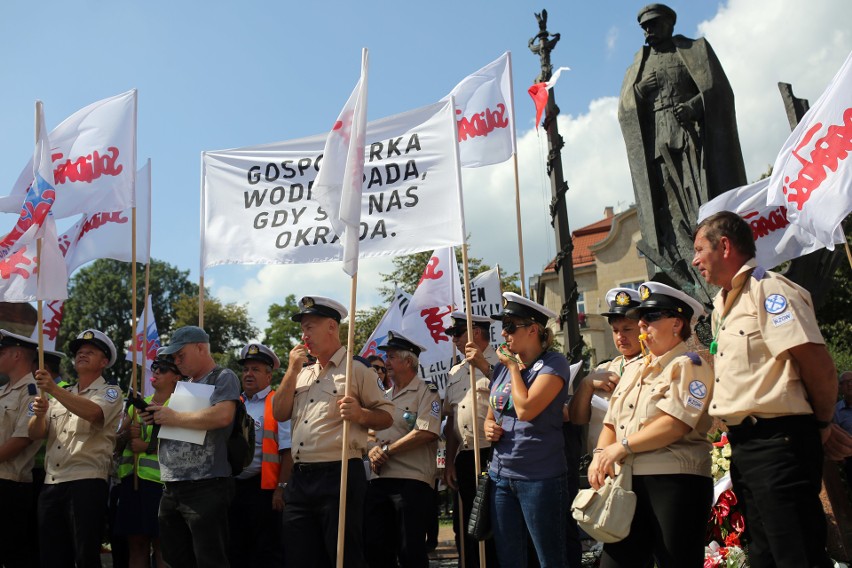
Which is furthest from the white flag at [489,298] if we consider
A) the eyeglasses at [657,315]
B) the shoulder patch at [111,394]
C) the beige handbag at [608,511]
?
the beige handbag at [608,511]

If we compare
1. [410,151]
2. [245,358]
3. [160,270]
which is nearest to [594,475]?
[410,151]

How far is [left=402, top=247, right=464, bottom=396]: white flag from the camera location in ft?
31.7

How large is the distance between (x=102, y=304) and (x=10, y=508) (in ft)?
192

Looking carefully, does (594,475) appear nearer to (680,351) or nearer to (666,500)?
(666,500)

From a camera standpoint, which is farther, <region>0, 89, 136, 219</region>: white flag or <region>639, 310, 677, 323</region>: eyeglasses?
<region>0, 89, 136, 219</region>: white flag

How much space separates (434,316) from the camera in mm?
10227

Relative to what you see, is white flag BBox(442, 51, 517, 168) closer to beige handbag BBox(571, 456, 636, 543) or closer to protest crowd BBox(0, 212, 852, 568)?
protest crowd BBox(0, 212, 852, 568)

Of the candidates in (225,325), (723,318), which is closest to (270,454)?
(723,318)

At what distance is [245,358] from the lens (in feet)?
25.2

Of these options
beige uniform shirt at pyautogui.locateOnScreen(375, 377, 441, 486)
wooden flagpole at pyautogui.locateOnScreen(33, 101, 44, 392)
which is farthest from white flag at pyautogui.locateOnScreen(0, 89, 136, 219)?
beige uniform shirt at pyautogui.locateOnScreen(375, 377, 441, 486)

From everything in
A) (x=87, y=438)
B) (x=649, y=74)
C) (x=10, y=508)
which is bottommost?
(x=10, y=508)

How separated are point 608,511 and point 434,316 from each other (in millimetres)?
6331

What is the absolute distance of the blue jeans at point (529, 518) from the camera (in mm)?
4652

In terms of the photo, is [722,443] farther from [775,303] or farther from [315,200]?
[315,200]
